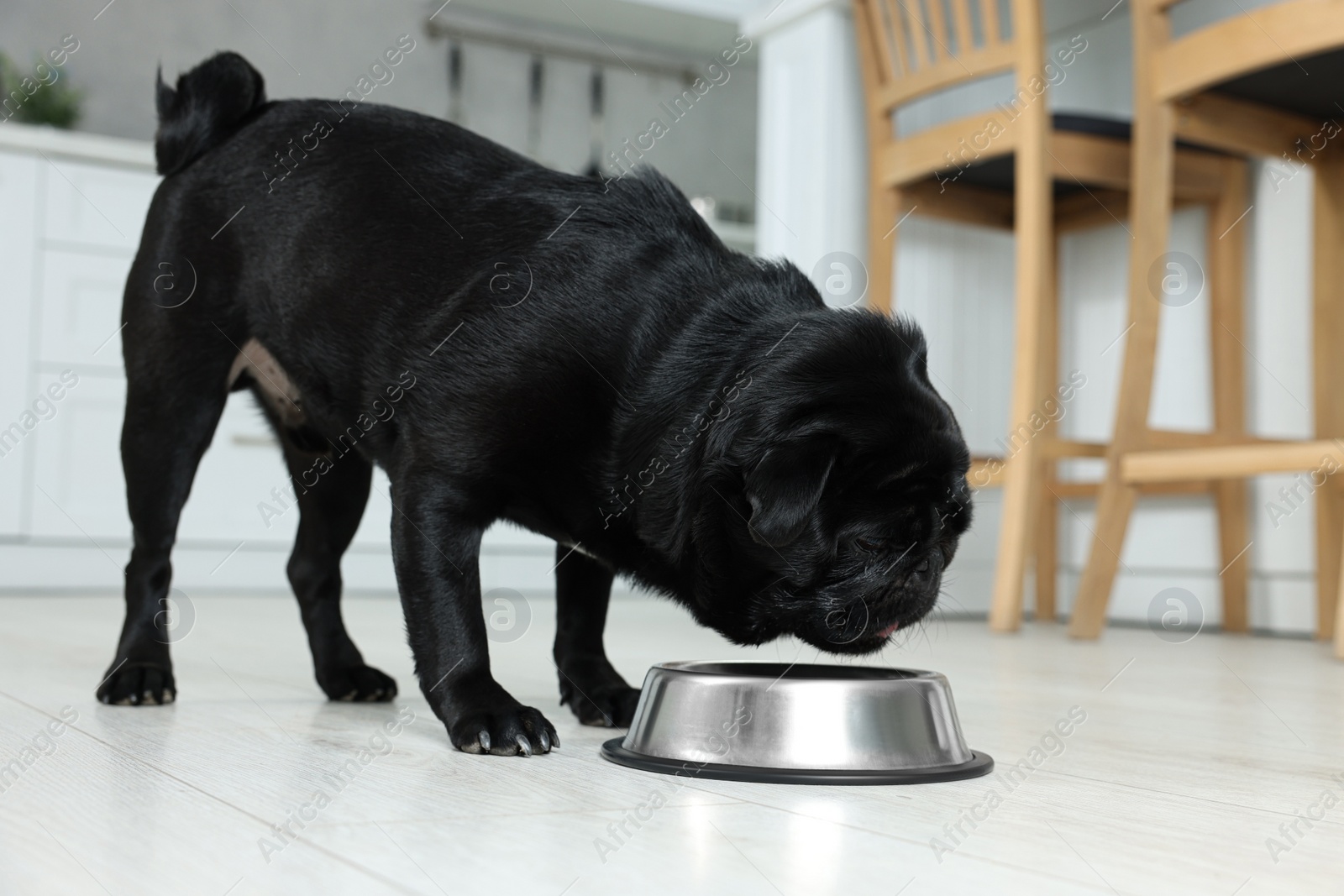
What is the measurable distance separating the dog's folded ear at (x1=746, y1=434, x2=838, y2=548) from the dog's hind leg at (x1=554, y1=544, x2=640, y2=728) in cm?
41

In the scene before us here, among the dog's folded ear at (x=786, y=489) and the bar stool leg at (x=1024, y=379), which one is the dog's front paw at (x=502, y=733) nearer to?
the dog's folded ear at (x=786, y=489)

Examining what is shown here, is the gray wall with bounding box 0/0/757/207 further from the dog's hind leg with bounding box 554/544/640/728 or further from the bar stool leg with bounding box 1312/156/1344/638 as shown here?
the dog's hind leg with bounding box 554/544/640/728

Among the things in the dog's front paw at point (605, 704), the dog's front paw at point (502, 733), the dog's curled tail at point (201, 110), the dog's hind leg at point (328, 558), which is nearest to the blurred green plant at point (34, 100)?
the dog's curled tail at point (201, 110)

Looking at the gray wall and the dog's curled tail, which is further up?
the gray wall

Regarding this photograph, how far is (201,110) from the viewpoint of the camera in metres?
1.58

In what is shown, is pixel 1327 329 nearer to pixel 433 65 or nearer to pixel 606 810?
pixel 606 810

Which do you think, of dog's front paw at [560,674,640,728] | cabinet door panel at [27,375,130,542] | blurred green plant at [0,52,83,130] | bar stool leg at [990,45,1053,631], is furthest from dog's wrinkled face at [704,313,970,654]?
blurred green plant at [0,52,83,130]

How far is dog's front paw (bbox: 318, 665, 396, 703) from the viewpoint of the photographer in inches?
60.5

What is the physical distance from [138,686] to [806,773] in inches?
31.3

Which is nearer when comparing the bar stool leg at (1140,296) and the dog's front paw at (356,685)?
the dog's front paw at (356,685)

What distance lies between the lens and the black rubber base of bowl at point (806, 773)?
100 cm

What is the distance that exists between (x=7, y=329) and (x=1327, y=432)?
3271 mm

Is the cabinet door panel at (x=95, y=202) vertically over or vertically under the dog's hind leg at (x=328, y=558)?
over

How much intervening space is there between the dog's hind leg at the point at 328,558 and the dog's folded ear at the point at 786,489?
2.30 feet
